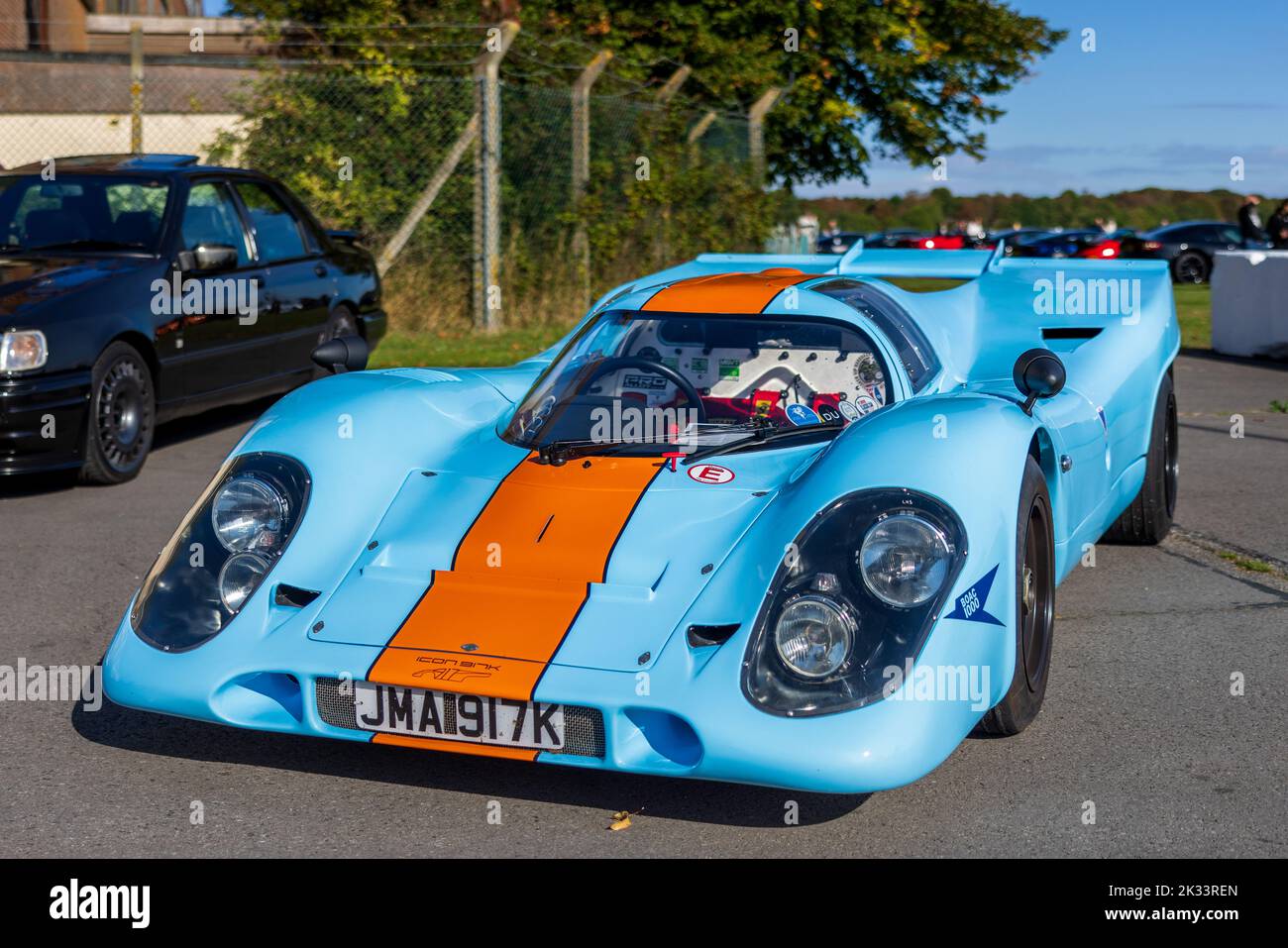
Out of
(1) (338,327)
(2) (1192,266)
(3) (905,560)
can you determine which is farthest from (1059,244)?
(3) (905,560)

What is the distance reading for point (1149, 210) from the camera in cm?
7994

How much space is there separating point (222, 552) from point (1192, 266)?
28030mm

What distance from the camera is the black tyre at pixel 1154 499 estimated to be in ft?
19.1

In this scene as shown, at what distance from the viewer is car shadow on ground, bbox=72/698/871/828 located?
11.3ft

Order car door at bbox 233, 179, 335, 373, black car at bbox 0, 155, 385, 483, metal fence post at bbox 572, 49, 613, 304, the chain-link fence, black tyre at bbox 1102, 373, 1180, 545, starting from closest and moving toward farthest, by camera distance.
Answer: black tyre at bbox 1102, 373, 1180, 545, black car at bbox 0, 155, 385, 483, car door at bbox 233, 179, 335, 373, the chain-link fence, metal fence post at bbox 572, 49, 613, 304

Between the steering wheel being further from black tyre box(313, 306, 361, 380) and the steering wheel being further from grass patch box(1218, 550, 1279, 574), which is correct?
black tyre box(313, 306, 361, 380)

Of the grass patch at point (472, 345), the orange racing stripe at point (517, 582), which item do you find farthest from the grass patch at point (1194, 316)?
the orange racing stripe at point (517, 582)

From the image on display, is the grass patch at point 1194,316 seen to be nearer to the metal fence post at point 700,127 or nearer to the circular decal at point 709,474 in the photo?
the metal fence post at point 700,127

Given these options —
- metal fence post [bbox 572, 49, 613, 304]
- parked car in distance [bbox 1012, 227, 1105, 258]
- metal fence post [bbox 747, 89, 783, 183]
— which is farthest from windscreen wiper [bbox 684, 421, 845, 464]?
parked car in distance [bbox 1012, 227, 1105, 258]

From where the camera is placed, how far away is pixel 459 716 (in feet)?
10.7

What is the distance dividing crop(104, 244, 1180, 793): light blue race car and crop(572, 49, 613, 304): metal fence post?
9869mm

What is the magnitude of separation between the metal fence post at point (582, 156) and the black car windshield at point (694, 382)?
9.96 meters
